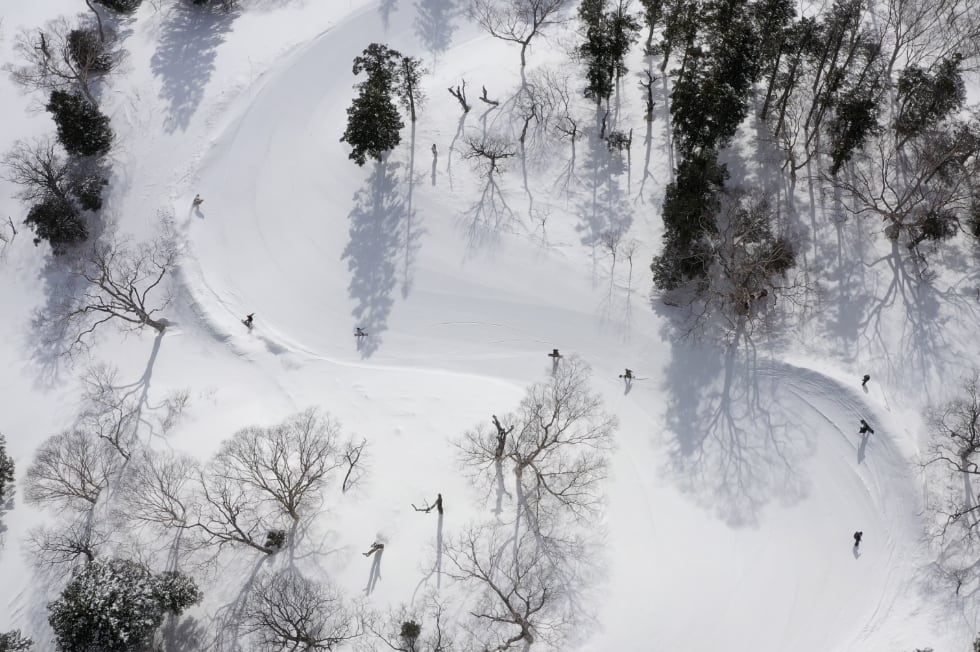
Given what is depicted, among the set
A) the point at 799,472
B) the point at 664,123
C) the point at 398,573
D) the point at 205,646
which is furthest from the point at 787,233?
the point at 205,646

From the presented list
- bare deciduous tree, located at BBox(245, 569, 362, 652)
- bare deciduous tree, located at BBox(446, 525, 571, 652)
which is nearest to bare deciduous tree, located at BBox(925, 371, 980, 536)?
bare deciduous tree, located at BBox(446, 525, 571, 652)

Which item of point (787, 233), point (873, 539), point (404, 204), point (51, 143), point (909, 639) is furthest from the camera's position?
point (51, 143)

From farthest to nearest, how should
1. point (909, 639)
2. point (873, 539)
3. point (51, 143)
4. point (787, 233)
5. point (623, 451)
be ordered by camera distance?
point (51, 143) → point (787, 233) → point (623, 451) → point (873, 539) → point (909, 639)

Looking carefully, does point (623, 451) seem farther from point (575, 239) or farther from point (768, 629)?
point (575, 239)

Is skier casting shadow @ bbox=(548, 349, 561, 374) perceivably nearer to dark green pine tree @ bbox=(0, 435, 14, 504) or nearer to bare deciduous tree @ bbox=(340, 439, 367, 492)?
bare deciduous tree @ bbox=(340, 439, 367, 492)

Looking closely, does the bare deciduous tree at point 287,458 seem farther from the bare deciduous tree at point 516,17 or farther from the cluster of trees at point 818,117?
the bare deciduous tree at point 516,17

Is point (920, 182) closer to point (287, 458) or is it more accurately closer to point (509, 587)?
point (509, 587)

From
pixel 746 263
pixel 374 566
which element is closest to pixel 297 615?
pixel 374 566
